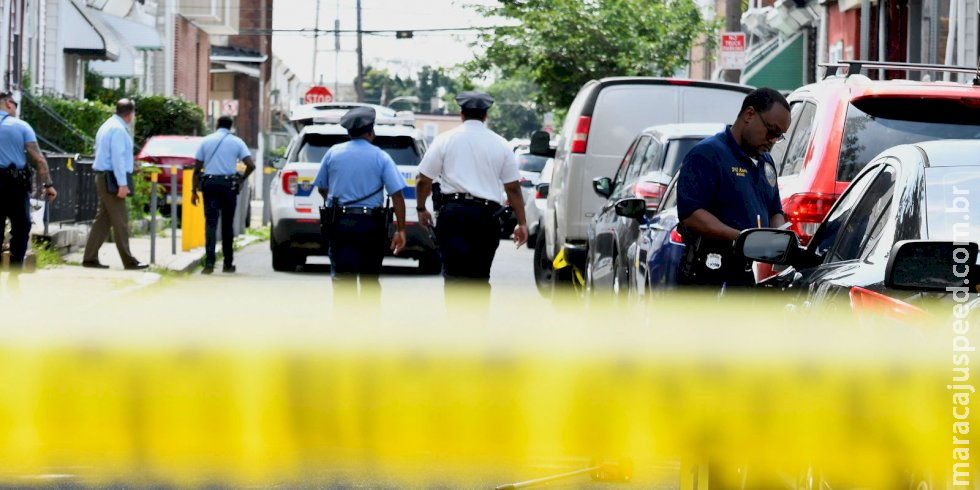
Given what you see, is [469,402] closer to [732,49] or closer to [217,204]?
[217,204]

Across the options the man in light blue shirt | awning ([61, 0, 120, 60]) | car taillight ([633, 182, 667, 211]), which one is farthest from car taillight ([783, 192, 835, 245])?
awning ([61, 0, 120, 60])

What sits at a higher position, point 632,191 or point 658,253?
point 632,191

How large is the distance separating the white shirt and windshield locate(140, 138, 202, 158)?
19072 mm

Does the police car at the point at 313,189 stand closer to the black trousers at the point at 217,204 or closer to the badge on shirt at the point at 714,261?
the black trousers at the point at 217,204

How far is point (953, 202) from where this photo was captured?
182 inches

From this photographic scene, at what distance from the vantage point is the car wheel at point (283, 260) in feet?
63.5

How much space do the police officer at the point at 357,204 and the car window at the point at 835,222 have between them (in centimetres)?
548

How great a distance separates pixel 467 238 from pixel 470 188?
11.4 inches

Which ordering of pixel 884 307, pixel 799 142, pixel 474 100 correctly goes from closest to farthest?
pixel 884 307, pixel 799 142, pixel 474 100

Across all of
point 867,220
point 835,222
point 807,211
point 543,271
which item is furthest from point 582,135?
point 867,220

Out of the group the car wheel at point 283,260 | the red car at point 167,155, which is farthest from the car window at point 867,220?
the red car at point 167,155

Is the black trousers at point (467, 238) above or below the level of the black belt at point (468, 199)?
below

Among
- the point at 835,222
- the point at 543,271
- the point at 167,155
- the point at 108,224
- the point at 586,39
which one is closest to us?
the point at 835,222

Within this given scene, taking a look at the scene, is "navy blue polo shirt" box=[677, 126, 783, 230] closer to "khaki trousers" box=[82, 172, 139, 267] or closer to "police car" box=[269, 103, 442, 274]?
"police car" box=[269, 103, 442, 274]
